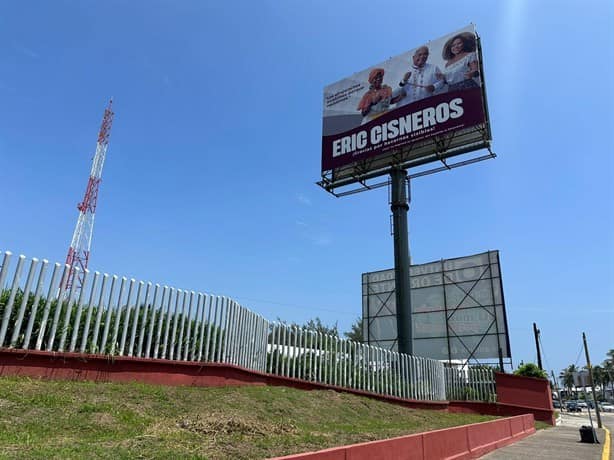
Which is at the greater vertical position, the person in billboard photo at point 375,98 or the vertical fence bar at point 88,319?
the person in billboard photo at point 375,98

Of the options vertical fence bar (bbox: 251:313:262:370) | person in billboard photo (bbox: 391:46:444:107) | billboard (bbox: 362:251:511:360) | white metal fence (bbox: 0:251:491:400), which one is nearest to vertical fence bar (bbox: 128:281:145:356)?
white metal fence (bbox: 0:251:491:400)

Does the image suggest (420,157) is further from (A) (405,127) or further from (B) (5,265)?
(B) (5,265)

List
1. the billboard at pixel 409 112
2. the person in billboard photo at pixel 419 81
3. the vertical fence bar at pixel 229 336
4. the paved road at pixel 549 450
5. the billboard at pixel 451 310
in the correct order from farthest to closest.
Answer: the billboard at pixel 451 310 → the person in billboard photo at pixel 419 81 → the billboard at pixel 409 112 → the vertical fence bar at pixel 229 336 → the paved road at pixel 549 450

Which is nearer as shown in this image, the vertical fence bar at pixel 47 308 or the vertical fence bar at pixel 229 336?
the vertical fence bar at pixel 47 308

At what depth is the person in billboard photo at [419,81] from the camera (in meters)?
21.3

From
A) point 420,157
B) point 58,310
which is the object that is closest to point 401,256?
point 420,157

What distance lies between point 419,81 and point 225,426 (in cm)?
1962

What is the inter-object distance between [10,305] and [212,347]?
4148 millimetres

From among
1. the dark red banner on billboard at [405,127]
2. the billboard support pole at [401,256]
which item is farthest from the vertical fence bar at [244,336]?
the dark red banner on billboard at [405,127]

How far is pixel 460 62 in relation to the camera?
2100 centimetres

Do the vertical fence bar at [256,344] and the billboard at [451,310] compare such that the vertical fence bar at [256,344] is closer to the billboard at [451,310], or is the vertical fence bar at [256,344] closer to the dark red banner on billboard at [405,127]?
the dark red banner on billboard at [405,127]

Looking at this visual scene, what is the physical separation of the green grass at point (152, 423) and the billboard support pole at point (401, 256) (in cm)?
1051

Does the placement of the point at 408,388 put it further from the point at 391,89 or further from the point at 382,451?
the point at 391,89

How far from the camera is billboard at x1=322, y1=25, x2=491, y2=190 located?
19906 mm
